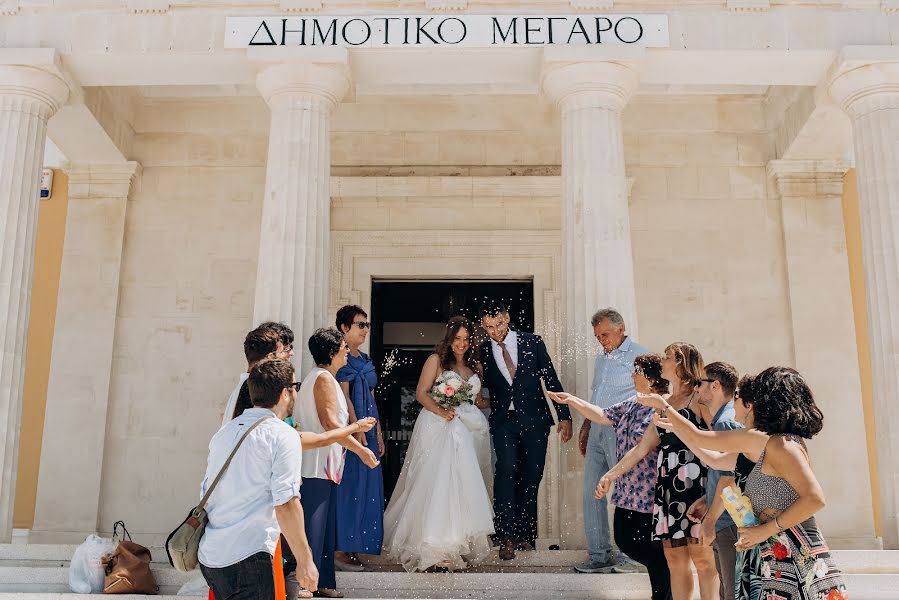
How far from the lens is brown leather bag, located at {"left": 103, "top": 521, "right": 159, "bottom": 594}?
7492 millimetres

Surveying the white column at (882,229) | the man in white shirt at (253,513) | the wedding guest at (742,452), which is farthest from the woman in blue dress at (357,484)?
the white column at (882,229)

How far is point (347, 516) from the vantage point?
26.0ft

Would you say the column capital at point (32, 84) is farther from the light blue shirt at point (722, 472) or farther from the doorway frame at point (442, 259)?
the light blue shirt at point (722, 472)

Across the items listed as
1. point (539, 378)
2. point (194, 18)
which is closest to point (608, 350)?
point (539, 378)

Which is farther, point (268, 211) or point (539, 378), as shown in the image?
point (268, 211)

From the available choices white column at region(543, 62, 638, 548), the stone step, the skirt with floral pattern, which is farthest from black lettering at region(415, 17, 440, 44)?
the skirt with floral pattern

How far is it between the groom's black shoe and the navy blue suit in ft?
0.28

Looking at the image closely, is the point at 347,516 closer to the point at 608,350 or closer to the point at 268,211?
the point at 608,350

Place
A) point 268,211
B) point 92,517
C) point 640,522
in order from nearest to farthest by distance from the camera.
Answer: point 640,522 → point 268,211 → point 92,517

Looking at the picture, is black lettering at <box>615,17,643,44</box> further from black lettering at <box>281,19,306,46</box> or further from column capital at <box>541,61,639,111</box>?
black lettering at <box>281,19,306,46</box>

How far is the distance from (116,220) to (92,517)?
4.11 m

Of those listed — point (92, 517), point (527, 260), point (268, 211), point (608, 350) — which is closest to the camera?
point (608, 350)

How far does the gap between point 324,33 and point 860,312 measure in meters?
8.03

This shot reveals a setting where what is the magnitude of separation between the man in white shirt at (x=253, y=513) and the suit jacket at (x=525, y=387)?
414cm
